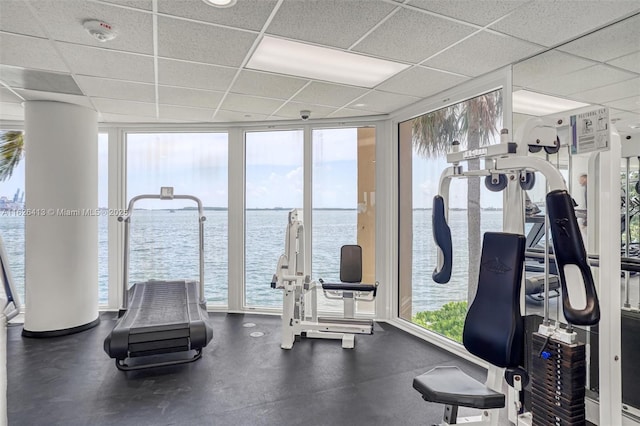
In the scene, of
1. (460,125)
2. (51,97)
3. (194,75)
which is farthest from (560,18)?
(51,97)

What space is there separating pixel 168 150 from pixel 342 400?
4395 mm

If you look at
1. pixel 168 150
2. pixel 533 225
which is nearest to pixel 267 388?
pixel 533 225

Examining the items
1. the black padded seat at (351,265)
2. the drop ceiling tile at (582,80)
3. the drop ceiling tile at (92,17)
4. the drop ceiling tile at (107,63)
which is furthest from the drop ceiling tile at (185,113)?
the drop ceiling tile at (582,80)

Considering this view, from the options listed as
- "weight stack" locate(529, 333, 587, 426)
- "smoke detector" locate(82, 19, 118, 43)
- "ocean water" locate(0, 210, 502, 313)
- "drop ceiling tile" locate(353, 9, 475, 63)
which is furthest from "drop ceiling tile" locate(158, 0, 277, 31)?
"ocean water" locate(0, 210, 502, 313)

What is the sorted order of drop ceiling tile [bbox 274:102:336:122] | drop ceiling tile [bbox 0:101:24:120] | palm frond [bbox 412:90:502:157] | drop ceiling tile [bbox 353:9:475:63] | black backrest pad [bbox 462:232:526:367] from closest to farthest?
black backrest pad [bbox 462:232:526:367] → drop ceiling tile [bbox 353:9:475:63] → palm frond [bbox 412:90:502:157] → drop ceiling tile [bbox 274:102:336:122] → drop ceiling tile [bbox 0:101:24:120]

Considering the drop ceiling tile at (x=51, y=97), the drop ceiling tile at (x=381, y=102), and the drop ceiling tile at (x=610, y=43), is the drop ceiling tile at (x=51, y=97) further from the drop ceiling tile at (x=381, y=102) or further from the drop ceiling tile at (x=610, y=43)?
the drop ceiling tile at (x=610, y=43)

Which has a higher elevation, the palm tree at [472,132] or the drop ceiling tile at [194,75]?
the drop ceiling tile at [194,75]

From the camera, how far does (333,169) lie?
17.1 ft

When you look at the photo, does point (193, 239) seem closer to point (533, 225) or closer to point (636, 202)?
point (533, 225)

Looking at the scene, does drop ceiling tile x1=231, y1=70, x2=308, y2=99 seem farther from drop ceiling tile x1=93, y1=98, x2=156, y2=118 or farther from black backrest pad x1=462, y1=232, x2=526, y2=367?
black backrest pad x1=462, y1=232, x2=526, y2=367

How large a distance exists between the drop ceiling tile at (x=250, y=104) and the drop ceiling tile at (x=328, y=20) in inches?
61.6

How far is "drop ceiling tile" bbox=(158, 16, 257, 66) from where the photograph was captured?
2.43 m

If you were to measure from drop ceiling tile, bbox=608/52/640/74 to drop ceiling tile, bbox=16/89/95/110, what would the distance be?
492 cm

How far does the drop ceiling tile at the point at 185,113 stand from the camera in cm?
446
